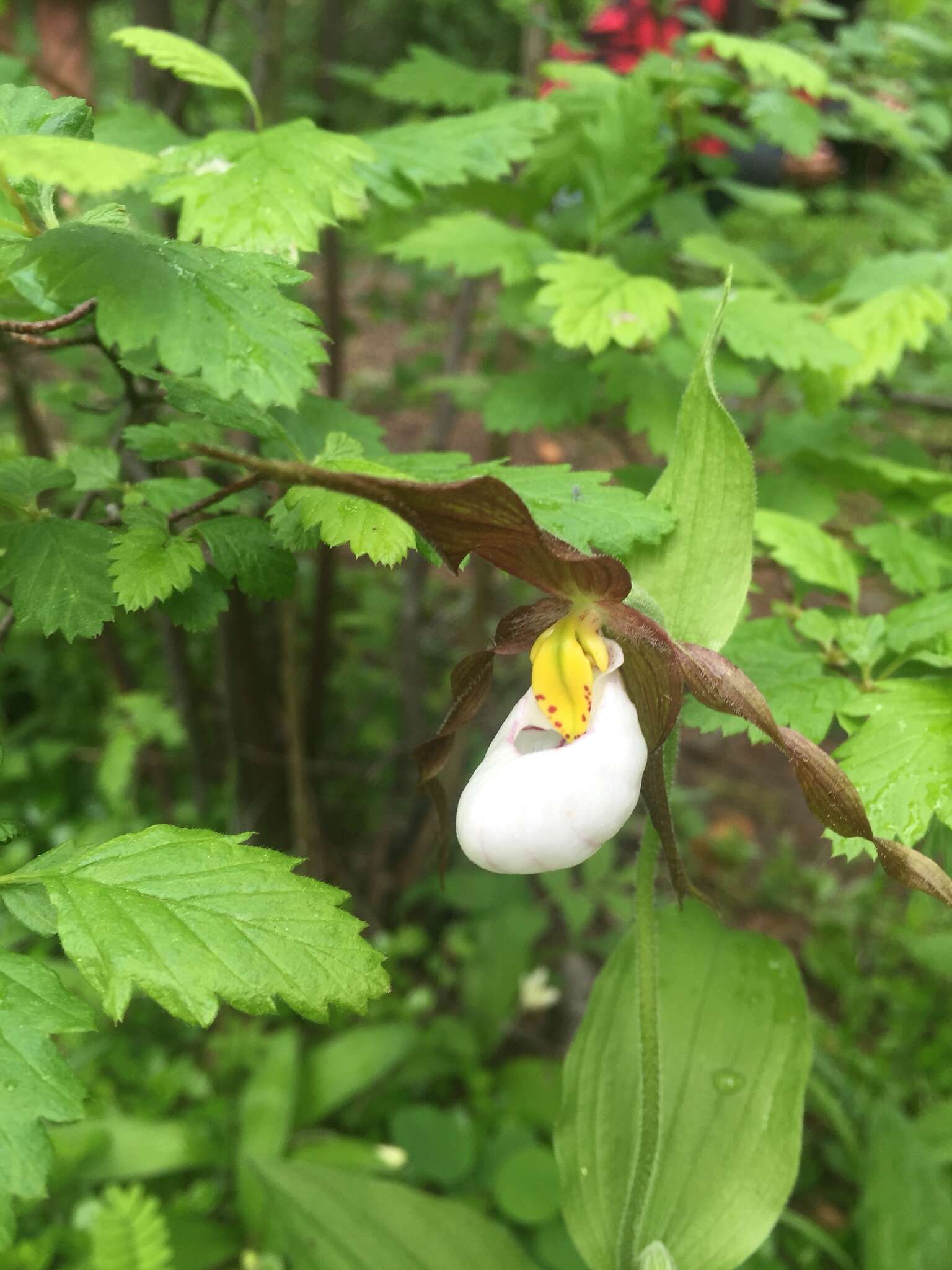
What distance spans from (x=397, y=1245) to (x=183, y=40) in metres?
1.47

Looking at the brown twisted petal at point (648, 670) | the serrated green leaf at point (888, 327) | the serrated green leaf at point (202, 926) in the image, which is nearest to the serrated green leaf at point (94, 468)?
the serrated green leaf at point (202, 926)

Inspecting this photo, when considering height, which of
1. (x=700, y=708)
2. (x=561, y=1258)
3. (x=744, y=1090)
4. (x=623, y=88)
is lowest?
(x=561, y=1258)

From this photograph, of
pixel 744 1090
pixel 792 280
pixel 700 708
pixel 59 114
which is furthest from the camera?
pixel 792 280

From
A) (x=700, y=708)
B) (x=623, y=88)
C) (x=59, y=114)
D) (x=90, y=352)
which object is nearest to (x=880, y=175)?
(x=623, y=88)

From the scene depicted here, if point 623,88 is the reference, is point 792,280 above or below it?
below

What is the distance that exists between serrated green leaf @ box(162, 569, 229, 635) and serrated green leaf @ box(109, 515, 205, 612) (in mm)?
38

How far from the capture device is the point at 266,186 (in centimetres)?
77

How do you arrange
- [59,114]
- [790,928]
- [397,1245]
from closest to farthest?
[59,114], [397,1245], [790,928]

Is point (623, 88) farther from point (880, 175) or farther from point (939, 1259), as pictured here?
point (880, 175)

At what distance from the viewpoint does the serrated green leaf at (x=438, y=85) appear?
145 cm

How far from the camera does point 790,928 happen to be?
2279 mm

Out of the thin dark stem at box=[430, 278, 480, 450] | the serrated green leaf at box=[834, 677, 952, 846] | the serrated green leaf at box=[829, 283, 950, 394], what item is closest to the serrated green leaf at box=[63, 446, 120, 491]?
the serrated green leaf at box=[834, 677, 952, 846]

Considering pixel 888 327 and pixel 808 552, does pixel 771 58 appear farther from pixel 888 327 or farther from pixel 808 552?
pixel 808 552

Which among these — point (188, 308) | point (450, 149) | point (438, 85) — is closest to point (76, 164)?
point (188, 308)
